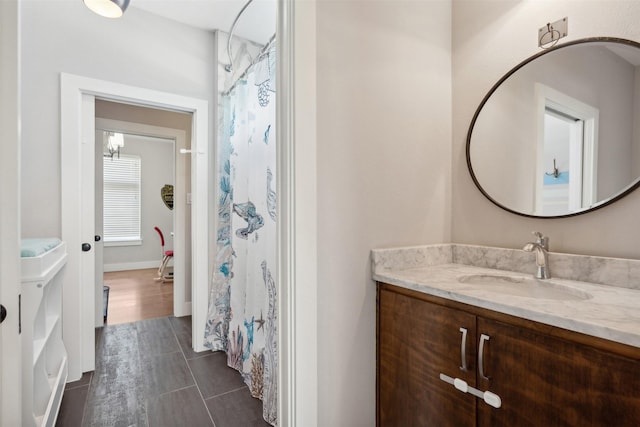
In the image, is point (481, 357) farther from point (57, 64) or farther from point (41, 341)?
point (57, 64)

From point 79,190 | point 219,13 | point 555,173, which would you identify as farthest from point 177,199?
point 555,173

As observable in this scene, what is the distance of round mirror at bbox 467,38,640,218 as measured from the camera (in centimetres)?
107

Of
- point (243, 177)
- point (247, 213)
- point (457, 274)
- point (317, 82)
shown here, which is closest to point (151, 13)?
point (243, 177)

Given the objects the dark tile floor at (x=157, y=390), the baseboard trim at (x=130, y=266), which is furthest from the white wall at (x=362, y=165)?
the baseboard trim at (x=130, y=266)

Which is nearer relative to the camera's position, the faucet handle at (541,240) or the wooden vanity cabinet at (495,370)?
the wooden vanity cabinet at (495,370)

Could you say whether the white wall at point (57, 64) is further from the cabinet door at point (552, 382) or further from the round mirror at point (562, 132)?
the cabinet door at point (552, 382)

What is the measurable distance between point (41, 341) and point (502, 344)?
192 cm

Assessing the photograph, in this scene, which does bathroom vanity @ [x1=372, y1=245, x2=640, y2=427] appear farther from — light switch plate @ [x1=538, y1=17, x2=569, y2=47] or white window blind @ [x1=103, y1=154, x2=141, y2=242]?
white window blind @ [x1=103, y1=154, x2=141, y2=242]

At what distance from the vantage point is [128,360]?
2252 millimetres

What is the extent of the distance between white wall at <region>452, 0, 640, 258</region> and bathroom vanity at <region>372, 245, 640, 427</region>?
0.08 metres

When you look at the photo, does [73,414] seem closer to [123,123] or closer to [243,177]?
[243,177]

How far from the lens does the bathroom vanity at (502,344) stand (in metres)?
0.69

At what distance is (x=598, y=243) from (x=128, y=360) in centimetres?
287

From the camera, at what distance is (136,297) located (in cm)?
389
